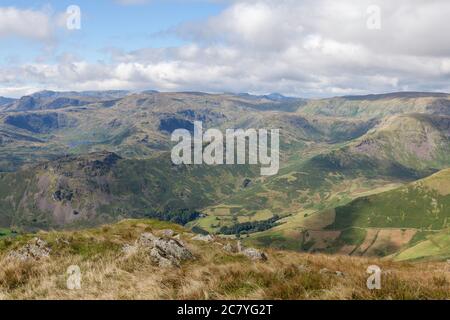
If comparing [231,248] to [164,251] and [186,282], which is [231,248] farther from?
[186,282]

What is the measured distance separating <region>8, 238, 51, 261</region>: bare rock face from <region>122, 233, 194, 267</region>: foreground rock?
464 cm

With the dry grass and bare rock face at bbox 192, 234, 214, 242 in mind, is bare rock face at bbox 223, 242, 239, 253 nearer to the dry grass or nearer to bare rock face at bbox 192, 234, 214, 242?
bare rock face at bbox 192, 234, 214, 242

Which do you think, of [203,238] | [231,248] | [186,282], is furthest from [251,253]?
[186,282]

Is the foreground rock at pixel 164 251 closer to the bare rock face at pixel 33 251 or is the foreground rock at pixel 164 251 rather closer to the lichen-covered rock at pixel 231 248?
the bare rock face at pixel 33 251

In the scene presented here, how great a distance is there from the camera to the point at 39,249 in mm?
21906

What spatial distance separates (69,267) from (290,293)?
1002 cm

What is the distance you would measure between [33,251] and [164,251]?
739 centimetres

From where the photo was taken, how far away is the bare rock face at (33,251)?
20667 mm

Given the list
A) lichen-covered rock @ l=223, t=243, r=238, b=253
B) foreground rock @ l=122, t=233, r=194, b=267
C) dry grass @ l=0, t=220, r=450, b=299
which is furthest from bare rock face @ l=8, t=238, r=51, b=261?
lichen-covered rock @ l=223, t=243, r=238, b=253

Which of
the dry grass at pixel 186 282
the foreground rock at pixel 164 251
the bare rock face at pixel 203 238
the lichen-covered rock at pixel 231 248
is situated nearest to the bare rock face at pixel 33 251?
the dry grass at pixel 186 282

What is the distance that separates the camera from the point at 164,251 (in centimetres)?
1975
